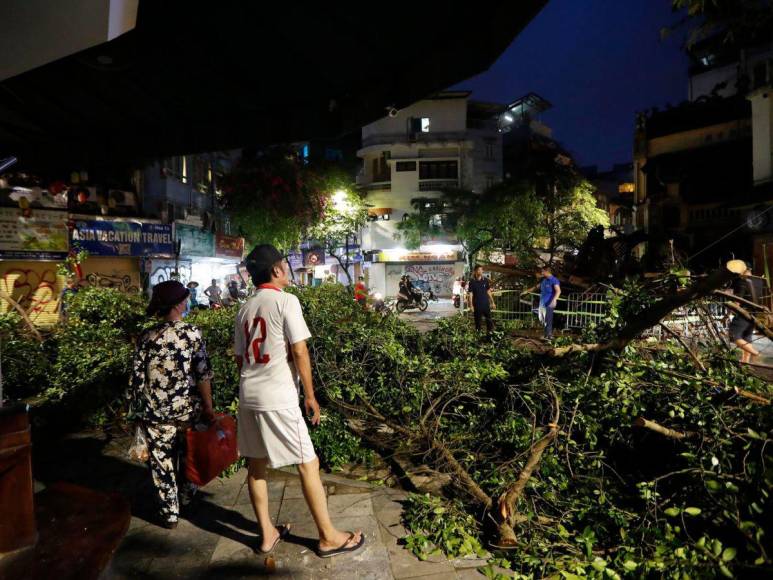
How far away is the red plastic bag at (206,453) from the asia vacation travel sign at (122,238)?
14.5 m

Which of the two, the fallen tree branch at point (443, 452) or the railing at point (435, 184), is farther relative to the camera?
the railing at point (435, 184)

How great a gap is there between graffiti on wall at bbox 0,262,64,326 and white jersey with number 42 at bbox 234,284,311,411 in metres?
14.7

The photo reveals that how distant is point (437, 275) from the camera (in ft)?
123

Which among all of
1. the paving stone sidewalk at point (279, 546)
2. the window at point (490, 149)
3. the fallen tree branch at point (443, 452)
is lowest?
the paving stone sidewalk at point (279, 546)

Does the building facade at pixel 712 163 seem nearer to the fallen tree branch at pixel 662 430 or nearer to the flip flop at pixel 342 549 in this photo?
the fallen tree branch at pixel 662 430

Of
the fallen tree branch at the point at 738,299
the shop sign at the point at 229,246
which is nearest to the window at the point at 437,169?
the shop sign at the point at 229,246

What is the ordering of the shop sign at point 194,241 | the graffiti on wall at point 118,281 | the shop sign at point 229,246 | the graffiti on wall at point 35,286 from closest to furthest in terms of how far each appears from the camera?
1. the graffiti on wall at point 35,286
2. the graffiti on wall at point 118,281
3. the shop sign at point 194,241
4. the shop sign at point 229,246

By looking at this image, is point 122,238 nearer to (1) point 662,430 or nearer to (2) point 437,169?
(1) point 662,430

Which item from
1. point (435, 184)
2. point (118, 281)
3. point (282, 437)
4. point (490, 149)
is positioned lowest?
point (282, 437)

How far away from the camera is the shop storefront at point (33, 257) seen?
14.3 m

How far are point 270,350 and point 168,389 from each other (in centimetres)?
108

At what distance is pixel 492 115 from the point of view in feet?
133

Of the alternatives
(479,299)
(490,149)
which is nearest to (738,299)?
(479,299)

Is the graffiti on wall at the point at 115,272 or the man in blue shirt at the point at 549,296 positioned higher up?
the graffiti on wall at the point at 115,272
